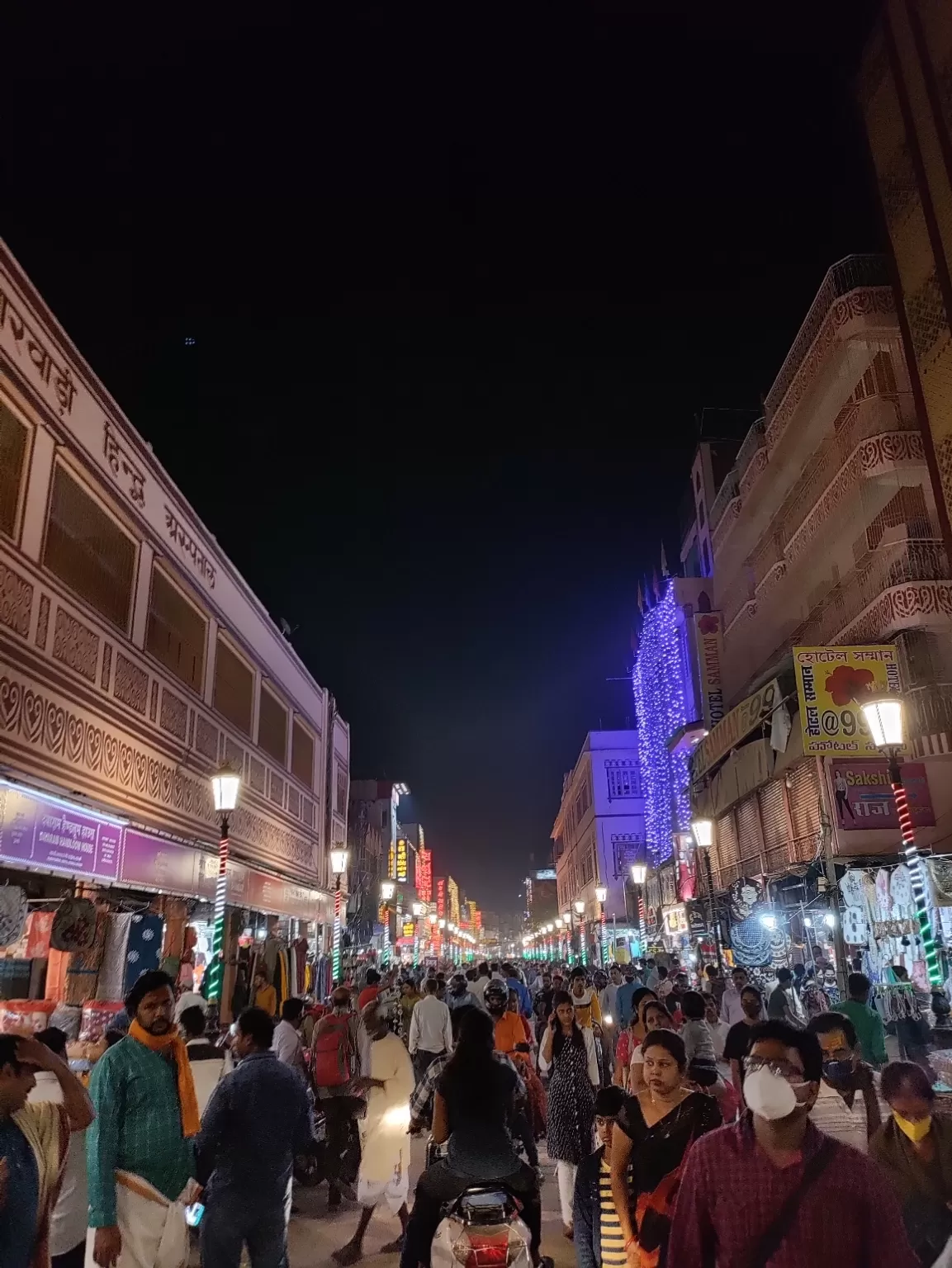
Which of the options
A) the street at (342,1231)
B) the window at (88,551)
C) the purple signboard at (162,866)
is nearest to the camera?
the street at (342,1231)

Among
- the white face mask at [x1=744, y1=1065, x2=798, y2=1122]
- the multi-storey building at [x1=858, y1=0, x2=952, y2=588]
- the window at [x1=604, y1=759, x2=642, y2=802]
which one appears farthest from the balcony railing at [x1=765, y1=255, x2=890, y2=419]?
the window at [x1=604, y1=759, x2=642, y2=802]

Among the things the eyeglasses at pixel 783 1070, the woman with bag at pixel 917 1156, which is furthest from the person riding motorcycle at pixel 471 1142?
the eyeglasses at pixel 783 1070

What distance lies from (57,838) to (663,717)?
1238 inches

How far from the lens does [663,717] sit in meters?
39.8

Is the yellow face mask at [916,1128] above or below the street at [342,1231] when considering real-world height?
above

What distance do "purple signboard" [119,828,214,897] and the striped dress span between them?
33.6 feet

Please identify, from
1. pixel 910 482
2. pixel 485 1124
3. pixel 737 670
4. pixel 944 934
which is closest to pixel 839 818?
pixel 944 934

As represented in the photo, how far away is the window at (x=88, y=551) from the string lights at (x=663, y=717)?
2446cm

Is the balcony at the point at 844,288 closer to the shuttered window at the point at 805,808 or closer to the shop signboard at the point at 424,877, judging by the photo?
the shuttered window at the point at 805,808

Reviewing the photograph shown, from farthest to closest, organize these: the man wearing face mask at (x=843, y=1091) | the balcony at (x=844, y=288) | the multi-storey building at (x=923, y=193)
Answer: the balcony at (x=844, y=288)
the multi-storey building at (x=923, y=193)
the man wearing face mask at (x=843, y=1091)

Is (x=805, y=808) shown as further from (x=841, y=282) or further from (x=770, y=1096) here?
(x=770, y=1096)

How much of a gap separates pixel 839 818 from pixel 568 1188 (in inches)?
532

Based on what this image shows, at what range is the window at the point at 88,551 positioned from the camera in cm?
1216

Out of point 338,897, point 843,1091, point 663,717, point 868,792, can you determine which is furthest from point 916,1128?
point 663,717
